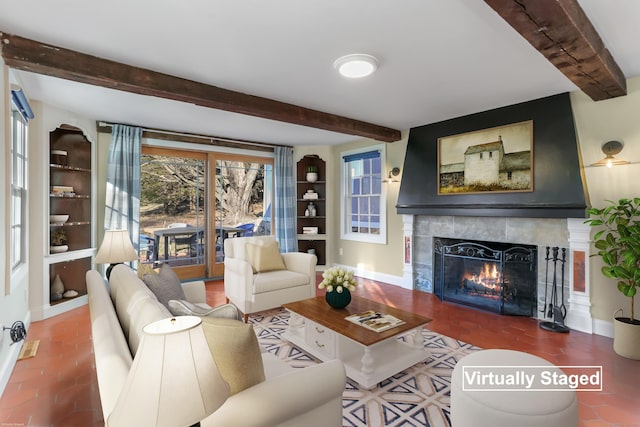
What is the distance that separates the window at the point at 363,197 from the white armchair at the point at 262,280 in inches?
72.9

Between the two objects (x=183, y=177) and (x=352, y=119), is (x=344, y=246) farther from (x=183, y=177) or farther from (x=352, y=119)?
(x=183, y=177)

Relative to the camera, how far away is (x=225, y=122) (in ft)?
14.4

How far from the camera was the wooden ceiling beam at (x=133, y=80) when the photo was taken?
89.7 inches

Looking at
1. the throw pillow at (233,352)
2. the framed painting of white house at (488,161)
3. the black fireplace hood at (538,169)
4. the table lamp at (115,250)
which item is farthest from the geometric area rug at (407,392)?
the framed painting of white house at (488,161)

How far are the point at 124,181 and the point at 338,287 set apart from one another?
11.2ft

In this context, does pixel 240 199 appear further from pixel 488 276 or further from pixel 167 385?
pixel 167 385

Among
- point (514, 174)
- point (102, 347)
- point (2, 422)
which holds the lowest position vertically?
point (2, 422)

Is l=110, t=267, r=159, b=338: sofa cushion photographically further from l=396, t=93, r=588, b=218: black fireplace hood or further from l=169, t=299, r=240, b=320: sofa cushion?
l=396, t=93, r=588, b=218: black fireplace hood

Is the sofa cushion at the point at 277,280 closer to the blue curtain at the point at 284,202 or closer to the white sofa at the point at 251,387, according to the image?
the white sofa at the point at 251,387

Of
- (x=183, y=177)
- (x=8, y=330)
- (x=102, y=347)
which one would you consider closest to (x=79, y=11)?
(x=102, y=347)

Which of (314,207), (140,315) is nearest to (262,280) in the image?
(140,315)

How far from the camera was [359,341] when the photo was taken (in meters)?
2.12

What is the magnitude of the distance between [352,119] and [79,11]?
299 centimetres

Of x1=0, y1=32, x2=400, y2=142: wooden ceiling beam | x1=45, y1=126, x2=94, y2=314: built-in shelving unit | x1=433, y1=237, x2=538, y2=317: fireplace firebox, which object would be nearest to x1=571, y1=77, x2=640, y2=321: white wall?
x1=433, y1=237, x2=538, y2=317: fireplace firebox
